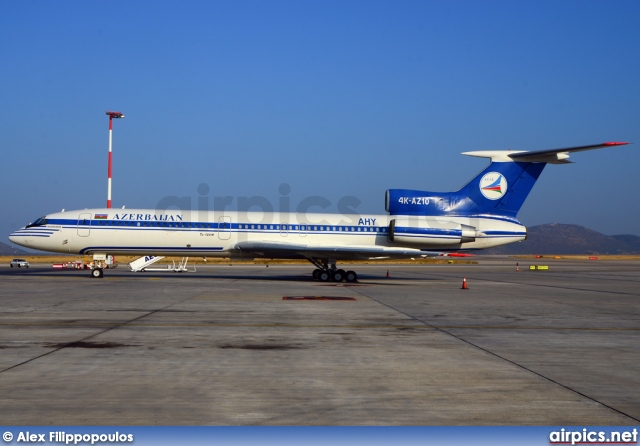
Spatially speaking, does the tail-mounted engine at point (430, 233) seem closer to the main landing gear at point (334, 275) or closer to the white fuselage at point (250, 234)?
the white fuselage at point (250, 234)

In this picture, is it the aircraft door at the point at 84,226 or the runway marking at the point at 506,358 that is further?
the aircraft door at the point at 84,226

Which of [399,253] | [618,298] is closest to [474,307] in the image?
[618,298]

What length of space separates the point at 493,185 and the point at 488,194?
0.51m

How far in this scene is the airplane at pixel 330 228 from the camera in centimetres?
2922

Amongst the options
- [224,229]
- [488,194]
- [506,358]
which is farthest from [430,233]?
[506,358]

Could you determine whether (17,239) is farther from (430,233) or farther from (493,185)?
(493,185)

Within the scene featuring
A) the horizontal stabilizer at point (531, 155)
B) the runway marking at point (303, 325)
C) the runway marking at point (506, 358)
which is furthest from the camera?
the horizontal stabilizer at point (531, 155)

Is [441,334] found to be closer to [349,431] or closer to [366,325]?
[366,325]

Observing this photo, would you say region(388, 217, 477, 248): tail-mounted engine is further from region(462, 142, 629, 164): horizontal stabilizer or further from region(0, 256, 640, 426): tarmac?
region(0, 256, 640, 426): tarmac

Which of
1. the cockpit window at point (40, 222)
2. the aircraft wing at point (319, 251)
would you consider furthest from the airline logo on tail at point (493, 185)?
the cockpit window at point (40, 222)

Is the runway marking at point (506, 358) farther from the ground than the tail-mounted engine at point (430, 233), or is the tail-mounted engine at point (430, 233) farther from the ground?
the tail-mounted engine at point (430, 233)

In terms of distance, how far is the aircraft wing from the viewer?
28641 millimetres

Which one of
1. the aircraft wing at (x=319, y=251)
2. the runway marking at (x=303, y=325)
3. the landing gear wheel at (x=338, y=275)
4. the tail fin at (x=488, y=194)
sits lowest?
the runway marking at (x=303, y=325)

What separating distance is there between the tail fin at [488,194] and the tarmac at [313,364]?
41.1 feet
